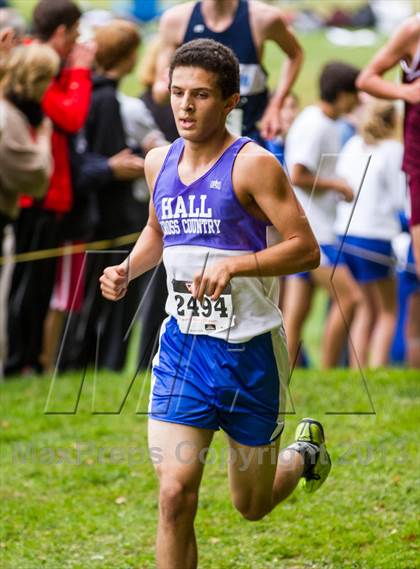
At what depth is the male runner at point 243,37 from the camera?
22.3ft

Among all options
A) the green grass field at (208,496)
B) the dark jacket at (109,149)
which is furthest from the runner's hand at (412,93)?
the dark jacket at (109,149)

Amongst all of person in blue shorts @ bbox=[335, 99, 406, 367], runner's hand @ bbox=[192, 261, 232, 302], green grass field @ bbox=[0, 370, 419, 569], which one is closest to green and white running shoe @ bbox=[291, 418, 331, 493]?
green grass field @ bbox=[0, 370, 419, 569]

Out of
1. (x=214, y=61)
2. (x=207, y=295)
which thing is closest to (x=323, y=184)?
(x=214, y=61)

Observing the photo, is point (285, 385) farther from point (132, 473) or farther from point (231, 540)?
point (132, 473)

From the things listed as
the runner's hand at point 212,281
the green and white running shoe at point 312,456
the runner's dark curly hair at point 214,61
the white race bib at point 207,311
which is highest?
the runner's dark curly hair at point 214,61

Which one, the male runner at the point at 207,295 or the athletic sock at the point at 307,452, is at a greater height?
the male runner at the point at 207,295

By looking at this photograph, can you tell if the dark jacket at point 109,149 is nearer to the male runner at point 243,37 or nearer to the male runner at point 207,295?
the male runner at point 243,37

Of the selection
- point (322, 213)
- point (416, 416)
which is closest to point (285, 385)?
point (416, 416)

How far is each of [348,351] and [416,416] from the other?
3.59 meters

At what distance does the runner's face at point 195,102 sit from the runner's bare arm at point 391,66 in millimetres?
2411

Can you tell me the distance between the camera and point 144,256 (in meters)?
4.56

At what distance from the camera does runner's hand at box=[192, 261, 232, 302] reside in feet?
12.9

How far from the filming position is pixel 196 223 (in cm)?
421

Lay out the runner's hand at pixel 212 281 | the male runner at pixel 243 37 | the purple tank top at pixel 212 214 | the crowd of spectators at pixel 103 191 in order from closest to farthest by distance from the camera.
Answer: the runner's hand at pixel 212 281
the purple tank top at pixel 212 214
the male runner at pixel 243 37
the crowd of spectators at pixel 103 191
